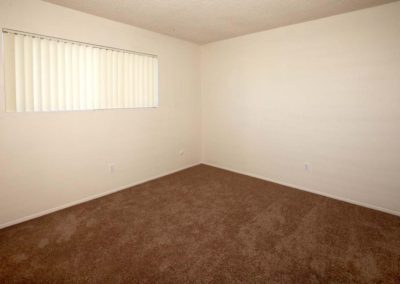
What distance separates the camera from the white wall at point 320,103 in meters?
2.84

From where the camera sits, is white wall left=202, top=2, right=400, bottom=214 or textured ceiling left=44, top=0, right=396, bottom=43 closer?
textured ceiling left=44, top=0, right=396, bottom=43

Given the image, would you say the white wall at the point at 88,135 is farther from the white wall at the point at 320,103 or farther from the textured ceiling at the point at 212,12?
the white wall at the point at 320,103

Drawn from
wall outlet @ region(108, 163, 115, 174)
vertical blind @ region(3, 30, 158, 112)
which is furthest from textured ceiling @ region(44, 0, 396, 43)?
wall outlet @ region(108, 163, 115, 174)

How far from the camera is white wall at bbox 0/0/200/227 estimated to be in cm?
260

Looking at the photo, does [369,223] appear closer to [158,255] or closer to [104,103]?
[158,255]

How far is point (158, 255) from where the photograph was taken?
2119 mm

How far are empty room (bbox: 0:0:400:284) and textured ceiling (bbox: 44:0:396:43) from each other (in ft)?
0.11

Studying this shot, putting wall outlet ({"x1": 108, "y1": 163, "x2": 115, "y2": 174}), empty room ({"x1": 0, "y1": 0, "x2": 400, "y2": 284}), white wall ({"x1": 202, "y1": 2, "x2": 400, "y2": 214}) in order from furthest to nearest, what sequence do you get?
wall outlet ({"x1": 108, "y1": 163, "x2": 115, "y2": 174})
white wall ({"x1": 202, "y1": 2, "x2": 400, "y2": 214})
empty room ({"x1": 0, "y1": 0, "x2": 400, "y2": 284})

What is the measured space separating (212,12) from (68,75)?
1.99 metres

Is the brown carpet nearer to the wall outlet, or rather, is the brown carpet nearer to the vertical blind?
the wall outlet

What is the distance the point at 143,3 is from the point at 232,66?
2050mm

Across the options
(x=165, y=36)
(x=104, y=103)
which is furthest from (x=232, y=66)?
(x=104, y=103)

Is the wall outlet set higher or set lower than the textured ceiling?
lower

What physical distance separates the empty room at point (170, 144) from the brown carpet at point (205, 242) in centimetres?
2
